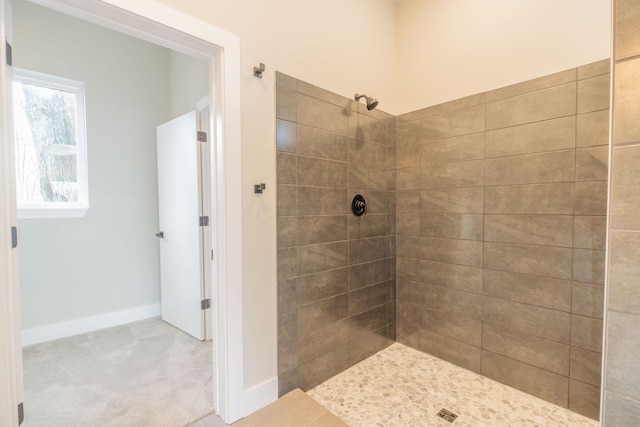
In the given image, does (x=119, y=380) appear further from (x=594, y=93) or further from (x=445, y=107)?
(x=594, y=93)

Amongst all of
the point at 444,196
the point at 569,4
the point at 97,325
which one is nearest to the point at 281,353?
the point at 444,196

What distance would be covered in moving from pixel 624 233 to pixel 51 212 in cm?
396

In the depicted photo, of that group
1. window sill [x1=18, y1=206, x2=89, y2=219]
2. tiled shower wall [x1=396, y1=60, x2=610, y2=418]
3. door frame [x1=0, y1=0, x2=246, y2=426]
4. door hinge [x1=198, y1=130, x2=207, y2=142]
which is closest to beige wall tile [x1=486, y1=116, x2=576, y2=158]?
tiled shower wall [x1=396, y1=60, x2=610, y2=418]

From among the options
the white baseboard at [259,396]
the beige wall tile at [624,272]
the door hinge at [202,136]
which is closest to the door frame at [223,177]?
the white baseboard at [259,396]

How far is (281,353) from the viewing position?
1.88 meters

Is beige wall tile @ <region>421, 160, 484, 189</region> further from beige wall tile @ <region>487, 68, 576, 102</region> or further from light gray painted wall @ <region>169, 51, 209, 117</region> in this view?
light gray painted wall @ <region>169, 51, 209, 117</region>

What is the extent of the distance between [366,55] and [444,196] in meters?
1.36

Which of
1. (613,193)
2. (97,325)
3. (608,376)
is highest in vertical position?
(613,193)

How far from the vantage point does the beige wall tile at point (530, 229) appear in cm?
181

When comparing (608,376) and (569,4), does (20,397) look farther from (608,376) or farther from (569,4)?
(569,4)

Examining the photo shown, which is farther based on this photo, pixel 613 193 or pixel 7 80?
pixel 7 80

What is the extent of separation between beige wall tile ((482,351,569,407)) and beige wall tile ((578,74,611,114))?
1.69 m

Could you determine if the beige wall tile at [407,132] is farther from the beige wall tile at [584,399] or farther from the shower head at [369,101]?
the beige wall tile at [584,399]

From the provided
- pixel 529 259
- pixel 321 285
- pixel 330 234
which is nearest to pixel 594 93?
pixel 529 259
